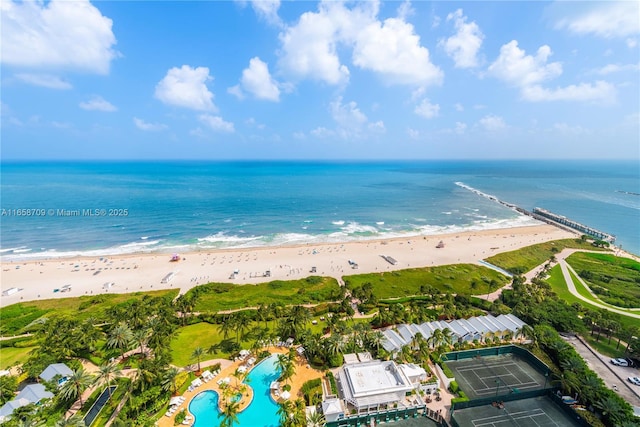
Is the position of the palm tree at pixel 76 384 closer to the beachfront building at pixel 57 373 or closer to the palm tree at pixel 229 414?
the beachfront building at pixel 57 373

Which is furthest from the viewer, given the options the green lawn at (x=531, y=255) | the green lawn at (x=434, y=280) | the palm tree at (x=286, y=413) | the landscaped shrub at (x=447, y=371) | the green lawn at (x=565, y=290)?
the green lawn at (x=531, y=255)

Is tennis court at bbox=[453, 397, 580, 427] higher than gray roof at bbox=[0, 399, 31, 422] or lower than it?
lower

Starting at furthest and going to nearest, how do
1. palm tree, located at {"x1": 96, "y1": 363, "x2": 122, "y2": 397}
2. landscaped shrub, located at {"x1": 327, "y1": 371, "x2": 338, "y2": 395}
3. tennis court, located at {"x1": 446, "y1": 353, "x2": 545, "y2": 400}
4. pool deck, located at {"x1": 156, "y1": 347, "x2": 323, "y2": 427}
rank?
1. tennis court, located at {"x1": 446, "y1": 353, "x2": 545, "y2": 400}
2. landscaped shrub, located at {"x1": 327, "y1": 371, "x2": 338, "y2": 395}
3. palm tree, located at {"x1": 96, "y1": 363, "x2": 122, "y2": 397}
4. pool deck, located at {"x1": 156, "y1": 347, "x2": 323, "y2": 427}

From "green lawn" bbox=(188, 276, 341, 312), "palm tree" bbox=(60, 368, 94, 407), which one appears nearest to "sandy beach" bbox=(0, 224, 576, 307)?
"green lawn" bbox=(188, 276, 341, 312)

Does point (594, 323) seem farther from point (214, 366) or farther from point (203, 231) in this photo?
point (203, 231)

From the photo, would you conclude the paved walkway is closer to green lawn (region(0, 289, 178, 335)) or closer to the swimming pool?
the swimming pool

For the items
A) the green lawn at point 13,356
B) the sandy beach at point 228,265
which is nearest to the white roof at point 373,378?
the sandy beach at point 228,265

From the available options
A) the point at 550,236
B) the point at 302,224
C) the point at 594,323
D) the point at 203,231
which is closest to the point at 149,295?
the point at 203,231
